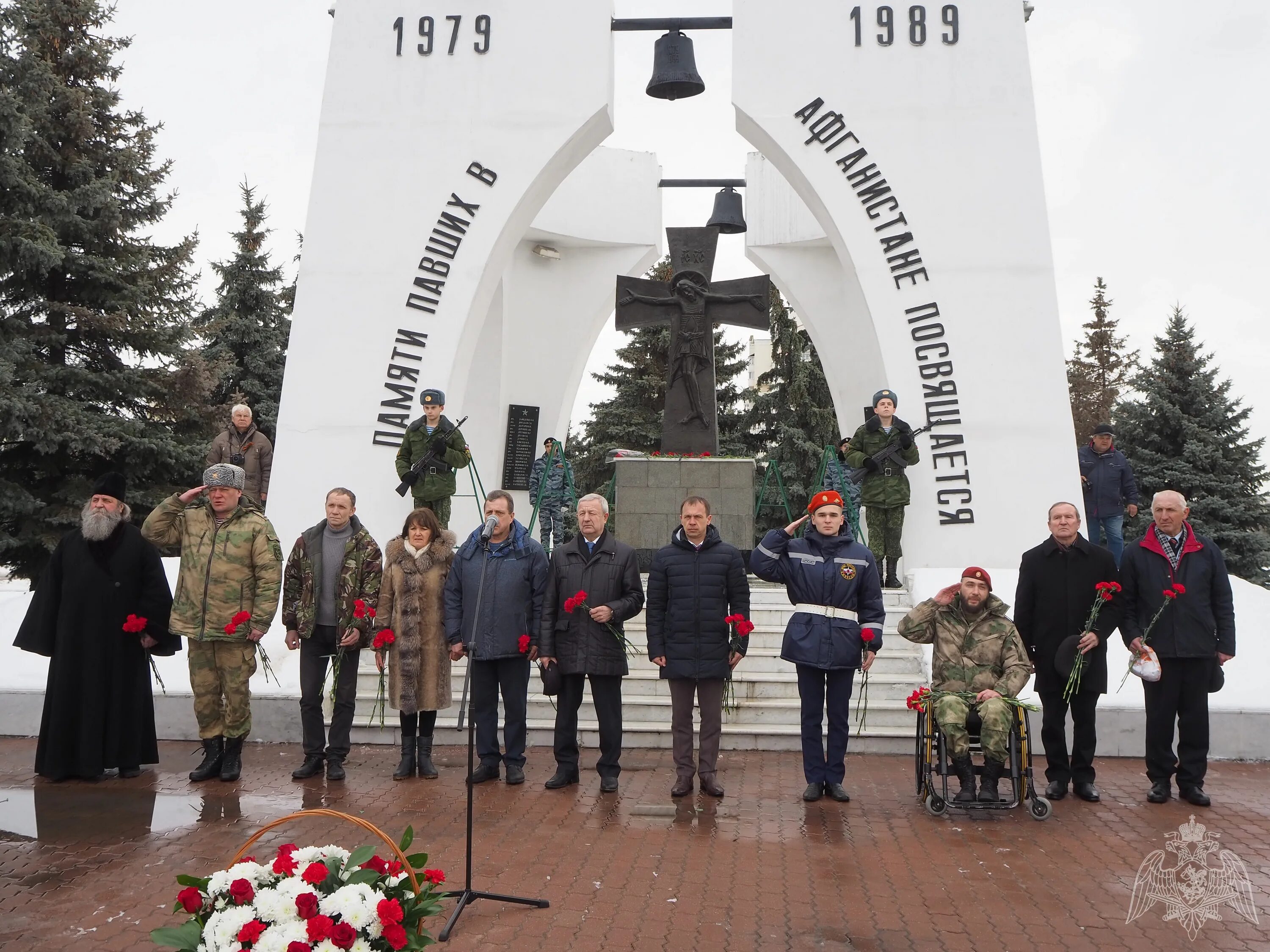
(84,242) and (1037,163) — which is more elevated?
(84,242)

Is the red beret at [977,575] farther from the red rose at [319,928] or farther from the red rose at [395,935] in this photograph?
the red rose at [319,928]

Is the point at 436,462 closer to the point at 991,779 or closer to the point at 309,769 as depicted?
the point at 309,769

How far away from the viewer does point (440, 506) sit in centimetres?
1015

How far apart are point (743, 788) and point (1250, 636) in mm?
4240

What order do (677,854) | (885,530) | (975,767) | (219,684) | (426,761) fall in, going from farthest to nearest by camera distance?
(885,530) < (426,761) < (219,684) < (975,767) < (677,854)

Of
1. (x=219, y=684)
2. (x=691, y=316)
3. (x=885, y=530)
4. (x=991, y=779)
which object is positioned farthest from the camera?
(x=691, y=316)

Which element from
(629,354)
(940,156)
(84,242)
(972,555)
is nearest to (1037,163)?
(940,156)

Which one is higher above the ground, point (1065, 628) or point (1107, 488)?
point (1107, 488)

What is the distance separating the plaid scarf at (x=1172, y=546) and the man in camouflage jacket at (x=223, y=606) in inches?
200

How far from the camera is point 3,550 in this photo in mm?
15391

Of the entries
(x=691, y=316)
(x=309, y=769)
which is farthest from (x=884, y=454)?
(x=309, y=769)

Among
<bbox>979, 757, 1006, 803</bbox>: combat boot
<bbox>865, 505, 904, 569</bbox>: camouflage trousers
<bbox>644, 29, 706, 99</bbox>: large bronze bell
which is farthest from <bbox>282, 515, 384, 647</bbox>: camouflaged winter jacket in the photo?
<bbox>644, 29, 706, 99</bbox>: large bronze bell

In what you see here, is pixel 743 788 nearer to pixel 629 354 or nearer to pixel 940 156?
pixel 940 156

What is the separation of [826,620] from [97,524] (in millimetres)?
4310
